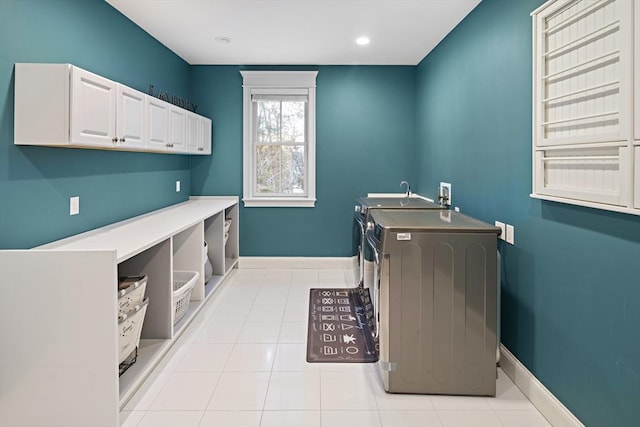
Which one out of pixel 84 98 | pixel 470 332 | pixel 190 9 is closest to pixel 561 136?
pixel 470 332

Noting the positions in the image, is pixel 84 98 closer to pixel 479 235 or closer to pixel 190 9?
pixel 190 9

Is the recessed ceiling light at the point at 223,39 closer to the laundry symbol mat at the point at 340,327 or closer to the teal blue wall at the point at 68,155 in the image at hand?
the teal blue wall at the point at 68,155

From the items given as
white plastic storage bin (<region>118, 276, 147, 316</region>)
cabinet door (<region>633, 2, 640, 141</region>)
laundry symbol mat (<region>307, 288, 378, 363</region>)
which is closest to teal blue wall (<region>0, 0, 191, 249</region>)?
white plastic storage bin (<region>118, 276, 147, 316</region>)

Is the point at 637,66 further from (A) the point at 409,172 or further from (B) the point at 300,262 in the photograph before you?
(B) the point at 300,262

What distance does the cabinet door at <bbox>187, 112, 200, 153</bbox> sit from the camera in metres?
4.55

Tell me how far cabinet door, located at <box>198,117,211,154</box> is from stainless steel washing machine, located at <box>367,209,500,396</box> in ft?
10.5

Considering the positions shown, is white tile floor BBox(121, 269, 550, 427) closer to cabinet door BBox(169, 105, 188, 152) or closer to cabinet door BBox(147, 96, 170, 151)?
cabinet door BBox(147, 96, 170, 151)

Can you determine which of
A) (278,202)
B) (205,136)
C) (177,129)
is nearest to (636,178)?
(177,129)

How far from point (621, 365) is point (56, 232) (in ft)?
10.1

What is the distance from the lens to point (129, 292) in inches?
101

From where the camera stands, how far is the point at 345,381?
8.92 feet

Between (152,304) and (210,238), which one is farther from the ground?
(210,238)

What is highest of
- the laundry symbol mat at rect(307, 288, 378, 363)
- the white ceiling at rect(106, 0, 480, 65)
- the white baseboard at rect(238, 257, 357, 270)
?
the white ceiling at rect(106, 0, 480, 65)

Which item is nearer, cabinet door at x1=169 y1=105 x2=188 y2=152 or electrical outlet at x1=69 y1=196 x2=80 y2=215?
electrical outlet at x1=69 y1=196 x2=80 y2=215
